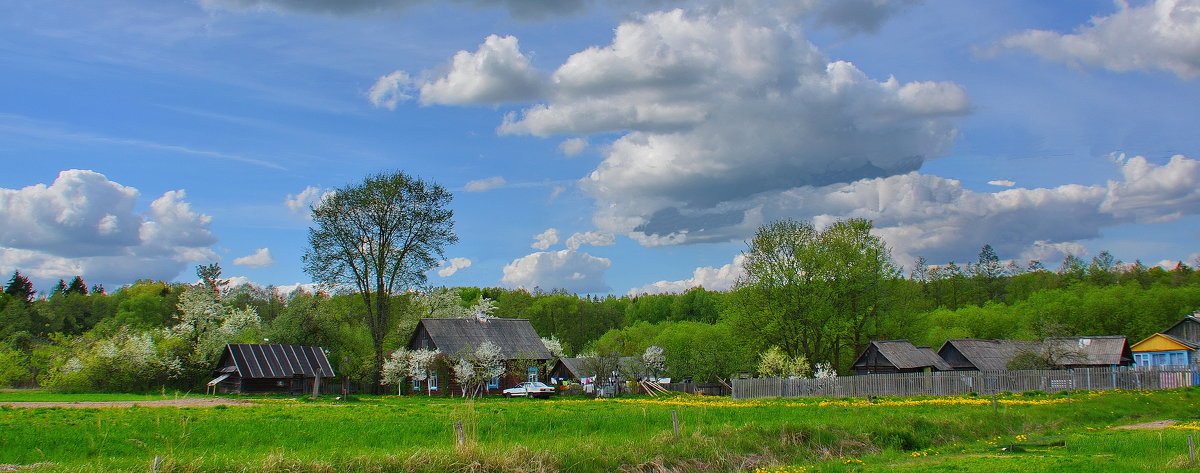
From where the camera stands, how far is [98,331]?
7200 cm

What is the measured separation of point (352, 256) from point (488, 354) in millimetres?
12619

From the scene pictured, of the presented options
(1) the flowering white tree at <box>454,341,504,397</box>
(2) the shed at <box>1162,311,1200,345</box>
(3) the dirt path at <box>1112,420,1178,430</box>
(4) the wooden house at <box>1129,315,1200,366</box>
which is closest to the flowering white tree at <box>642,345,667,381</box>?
(1) the flowering white tree at <box>454,341,504,397</box>

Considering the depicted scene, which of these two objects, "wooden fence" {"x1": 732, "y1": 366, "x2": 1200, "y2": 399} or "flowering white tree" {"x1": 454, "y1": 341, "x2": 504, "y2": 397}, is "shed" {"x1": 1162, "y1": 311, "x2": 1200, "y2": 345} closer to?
"wooden fence" {"x1": 732, "y1": 366, "x2": 1200, "y2": 399}

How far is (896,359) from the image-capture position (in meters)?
55.1

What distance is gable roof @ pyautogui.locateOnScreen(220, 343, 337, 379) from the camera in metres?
56.3

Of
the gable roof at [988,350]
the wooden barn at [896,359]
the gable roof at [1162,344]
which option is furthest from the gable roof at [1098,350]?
the wooden barn at [896,359]

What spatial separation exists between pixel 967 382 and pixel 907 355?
12805mm

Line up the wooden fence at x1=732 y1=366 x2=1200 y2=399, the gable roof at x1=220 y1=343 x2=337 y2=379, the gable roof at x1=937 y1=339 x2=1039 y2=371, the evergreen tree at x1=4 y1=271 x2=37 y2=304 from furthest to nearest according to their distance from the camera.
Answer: the evergreen tree at x1=4 y1=271 x2=37 y2=304 < the gable roof at x1=937 y1=339 x2=1039 y2=371 < the gable roof at x1=220 y1=343 x2=337 y2=379 < the wooden fence at x1=732 y1=366 x2=1200 y2=399

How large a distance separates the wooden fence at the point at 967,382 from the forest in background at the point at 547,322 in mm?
9248

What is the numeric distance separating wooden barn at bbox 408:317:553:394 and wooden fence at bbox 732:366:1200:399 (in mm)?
22532

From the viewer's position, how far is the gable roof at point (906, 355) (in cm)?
5509

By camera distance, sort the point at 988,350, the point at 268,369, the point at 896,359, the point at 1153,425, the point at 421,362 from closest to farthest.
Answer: the point at 1153,425 < the point at 896,359 < the point at 268,369 < the point at 421,362 < the point at 988,350

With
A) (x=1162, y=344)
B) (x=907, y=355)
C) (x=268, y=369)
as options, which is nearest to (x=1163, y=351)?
(x=1162, y=344)

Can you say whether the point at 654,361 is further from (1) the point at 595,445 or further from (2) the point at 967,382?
(1) the point at 595,445
